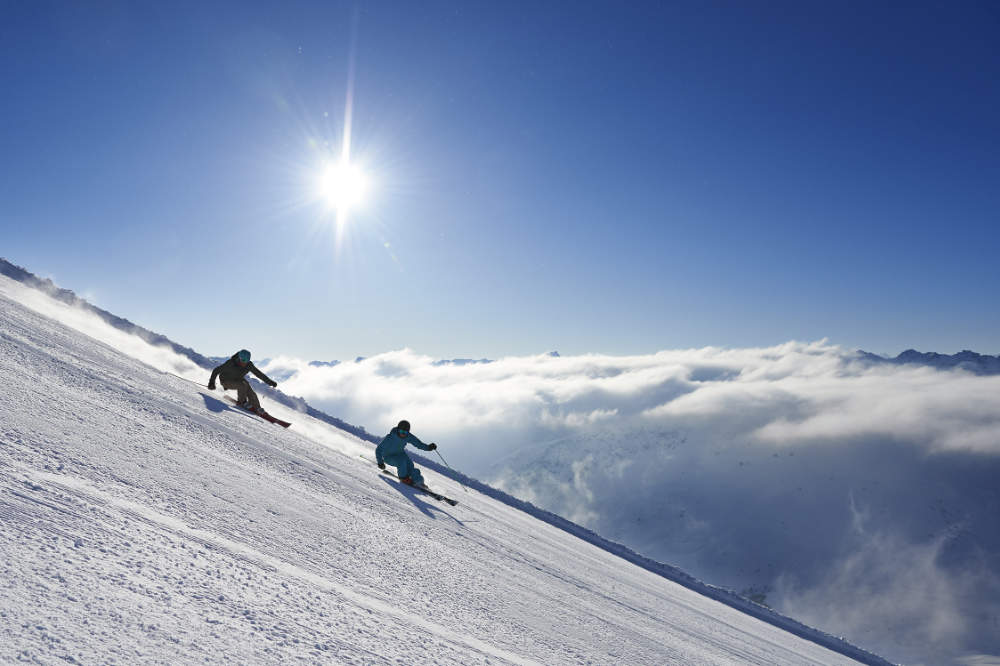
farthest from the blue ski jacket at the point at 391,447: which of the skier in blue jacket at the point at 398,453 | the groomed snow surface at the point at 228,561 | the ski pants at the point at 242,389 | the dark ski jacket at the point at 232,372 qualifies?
the dark ski jacket at the point at 232,372

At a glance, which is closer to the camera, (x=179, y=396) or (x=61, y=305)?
(x=179, y=396)

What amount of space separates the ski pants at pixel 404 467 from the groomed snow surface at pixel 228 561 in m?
2.16

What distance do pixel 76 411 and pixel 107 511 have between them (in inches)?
93.4

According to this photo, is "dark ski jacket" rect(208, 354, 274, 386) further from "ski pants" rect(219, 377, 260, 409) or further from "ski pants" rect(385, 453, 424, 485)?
"ski pants" rect(385, 453, 424, 485)

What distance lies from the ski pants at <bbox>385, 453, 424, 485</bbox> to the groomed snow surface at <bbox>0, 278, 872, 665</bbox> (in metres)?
2.16

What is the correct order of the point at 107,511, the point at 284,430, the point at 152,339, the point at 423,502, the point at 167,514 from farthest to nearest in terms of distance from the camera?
1. the point at 152,339
2. the point at 284,430
3. the point at 423,502
4. the point at 167,514
5. the point at 107,511

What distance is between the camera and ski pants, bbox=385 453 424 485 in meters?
9.80

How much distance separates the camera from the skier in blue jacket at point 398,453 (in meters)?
9.93

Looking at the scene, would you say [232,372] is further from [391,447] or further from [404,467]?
[404,467]

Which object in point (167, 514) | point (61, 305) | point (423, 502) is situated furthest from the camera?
point (61, 305)

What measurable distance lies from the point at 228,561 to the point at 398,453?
7.33m

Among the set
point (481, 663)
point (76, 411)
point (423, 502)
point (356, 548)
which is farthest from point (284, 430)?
point (481, 663)

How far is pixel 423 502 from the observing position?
8.14 metres

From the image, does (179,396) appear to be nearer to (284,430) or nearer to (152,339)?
(284,430)
